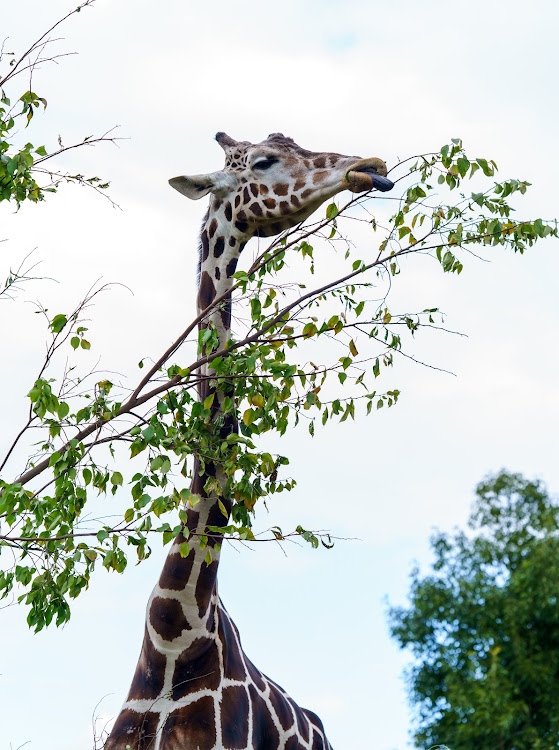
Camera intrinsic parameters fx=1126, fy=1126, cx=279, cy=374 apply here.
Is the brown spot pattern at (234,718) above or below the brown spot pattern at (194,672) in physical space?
below

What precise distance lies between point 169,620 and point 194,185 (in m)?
2.56

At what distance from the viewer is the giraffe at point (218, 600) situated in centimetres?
610

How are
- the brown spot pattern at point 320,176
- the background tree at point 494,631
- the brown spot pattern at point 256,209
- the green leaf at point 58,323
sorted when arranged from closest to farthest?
the green leaf at point 58,323 → the brown spot pattern at point 320,176 → the brown spot pattern at point 256,209 → the background tree at point 494,631

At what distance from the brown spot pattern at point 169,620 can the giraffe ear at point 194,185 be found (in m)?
2.41

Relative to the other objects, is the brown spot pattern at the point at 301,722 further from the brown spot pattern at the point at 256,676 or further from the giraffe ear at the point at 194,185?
the giraffe ear at the point at 194,185

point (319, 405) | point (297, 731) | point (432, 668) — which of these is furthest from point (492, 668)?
point (319, 405)

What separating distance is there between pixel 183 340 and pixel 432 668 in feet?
57.4

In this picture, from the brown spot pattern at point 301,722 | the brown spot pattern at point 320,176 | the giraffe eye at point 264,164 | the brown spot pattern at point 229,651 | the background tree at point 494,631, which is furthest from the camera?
the background tree at point 494,631

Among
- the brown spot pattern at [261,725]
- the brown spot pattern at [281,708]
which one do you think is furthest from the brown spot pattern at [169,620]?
the brown spot pattern at [281,708]

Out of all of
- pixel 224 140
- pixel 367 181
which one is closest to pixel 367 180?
pixel 367 181

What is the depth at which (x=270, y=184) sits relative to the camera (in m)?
6.66

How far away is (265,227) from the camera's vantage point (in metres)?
6.79

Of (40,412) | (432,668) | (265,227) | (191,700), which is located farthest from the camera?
(432,668)

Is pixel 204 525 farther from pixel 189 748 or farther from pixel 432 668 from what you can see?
pixel 432 668
